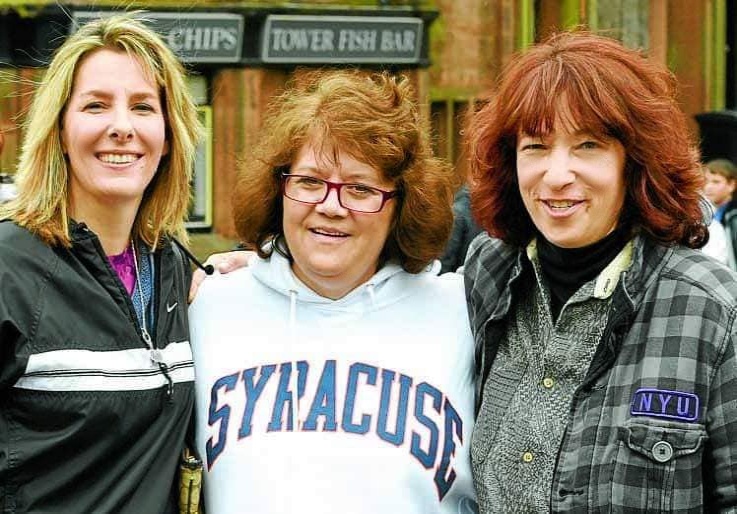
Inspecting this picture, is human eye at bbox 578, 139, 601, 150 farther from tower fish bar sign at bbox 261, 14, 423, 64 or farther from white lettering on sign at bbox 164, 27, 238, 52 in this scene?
tower fish bar sign at bbox 261, 14, 423, 64

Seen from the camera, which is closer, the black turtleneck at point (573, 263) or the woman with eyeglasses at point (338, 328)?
the black turtleneck at point (573, 263)

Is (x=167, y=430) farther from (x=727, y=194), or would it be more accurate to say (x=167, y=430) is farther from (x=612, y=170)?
(x=727, y=194)

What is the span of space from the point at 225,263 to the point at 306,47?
291 inches

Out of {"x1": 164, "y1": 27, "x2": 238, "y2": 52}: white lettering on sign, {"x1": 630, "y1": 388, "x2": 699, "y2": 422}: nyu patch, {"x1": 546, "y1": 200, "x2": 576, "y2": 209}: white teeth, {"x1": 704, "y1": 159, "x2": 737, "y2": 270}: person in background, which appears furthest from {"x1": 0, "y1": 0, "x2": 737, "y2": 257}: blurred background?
{"x1": 630, "y1": 388, "x2": 699, "y2": 422}: nyu patch

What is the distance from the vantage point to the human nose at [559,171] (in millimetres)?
2721

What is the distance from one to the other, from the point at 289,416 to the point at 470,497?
0.54 metres

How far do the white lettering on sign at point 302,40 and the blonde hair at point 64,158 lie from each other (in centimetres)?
736

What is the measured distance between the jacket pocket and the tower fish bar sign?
8.29m

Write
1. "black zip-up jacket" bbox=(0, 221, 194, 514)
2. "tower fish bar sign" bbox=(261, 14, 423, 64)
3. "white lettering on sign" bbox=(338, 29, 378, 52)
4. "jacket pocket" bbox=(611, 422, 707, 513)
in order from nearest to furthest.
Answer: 1. "jacket pocket" bbox=(611, 422, 707, 513)
2. "black zip-up jacket" bbox=(0, 221, 194, 514)
3. "tower fish bar sign" bbox=(261, 14, 423, 64)
4. "white lettering on sign" bbox=(338, 29, 378, 52)

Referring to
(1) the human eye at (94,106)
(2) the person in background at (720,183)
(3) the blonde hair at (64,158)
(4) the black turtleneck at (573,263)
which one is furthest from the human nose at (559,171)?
(2) the person in background at (720,183)

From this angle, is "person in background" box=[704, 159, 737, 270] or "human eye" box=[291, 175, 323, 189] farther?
"person in background" box=[704, 159, 737, 270]

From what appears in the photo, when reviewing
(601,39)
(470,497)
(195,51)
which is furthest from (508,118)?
(195,51)

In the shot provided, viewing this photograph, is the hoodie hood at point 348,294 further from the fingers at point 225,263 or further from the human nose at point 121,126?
the human nose at point 121,126

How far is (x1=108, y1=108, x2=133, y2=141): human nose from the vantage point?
2908 millimetres
